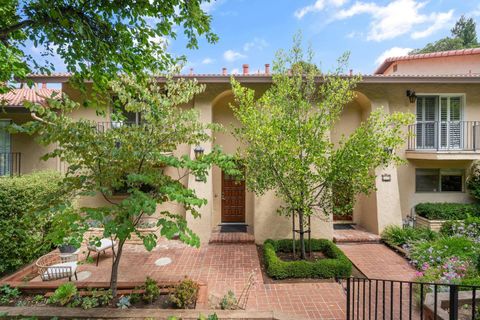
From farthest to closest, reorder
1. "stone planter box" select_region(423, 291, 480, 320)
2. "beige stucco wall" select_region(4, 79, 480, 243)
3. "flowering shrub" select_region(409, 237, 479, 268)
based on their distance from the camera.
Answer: "beige stucco wall" select_region(4, 79, 480, 243), "flowering shrub" select_region(409, 237, 479, 268), "stone planter box" select_region(423, 291, 480, 320)

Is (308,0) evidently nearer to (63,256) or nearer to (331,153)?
(331,153)

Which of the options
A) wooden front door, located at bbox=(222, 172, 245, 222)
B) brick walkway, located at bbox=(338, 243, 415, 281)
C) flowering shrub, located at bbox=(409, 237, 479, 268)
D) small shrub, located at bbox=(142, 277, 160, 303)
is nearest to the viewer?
small shrub, located at bbox=(142, 277, 160, 303)

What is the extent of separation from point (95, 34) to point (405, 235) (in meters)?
11.1

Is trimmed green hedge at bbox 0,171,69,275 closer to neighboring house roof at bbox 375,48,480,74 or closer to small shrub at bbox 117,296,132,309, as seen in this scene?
small shrub at bbox 117,296,132,309

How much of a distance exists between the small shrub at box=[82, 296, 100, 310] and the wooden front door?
6415 millimetres

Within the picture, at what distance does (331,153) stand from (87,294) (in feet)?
22.2

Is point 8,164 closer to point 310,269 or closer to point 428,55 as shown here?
point 310,269

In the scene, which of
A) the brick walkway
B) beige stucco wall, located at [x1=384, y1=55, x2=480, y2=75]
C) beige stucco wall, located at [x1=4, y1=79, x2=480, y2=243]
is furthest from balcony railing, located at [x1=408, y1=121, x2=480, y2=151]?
beige stucco wall, located at [x1=384, y1=55, x2=480, y2=75]

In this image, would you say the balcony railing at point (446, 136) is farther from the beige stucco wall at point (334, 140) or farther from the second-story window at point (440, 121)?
the beige stucco wall at point (334, 140)

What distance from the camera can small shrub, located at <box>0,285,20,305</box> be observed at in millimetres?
5075

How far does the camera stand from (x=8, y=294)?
17.2 ft

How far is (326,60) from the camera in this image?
775 centimetres

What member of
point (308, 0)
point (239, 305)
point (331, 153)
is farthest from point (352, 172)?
point (308, 0)

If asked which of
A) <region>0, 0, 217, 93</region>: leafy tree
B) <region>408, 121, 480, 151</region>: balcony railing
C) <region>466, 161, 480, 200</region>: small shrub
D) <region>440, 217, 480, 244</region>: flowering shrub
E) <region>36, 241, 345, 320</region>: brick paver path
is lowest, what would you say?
<region>36, 241, 345, 320</region>: brick paver path
